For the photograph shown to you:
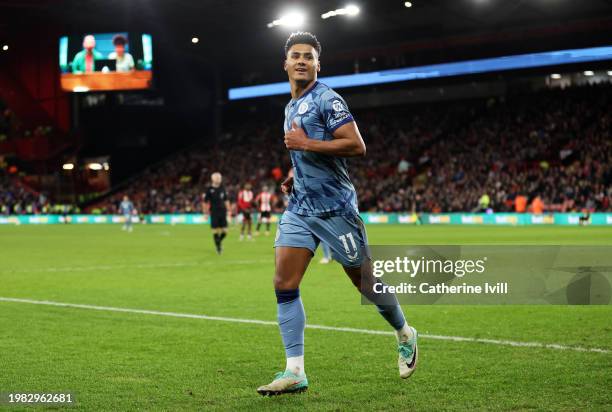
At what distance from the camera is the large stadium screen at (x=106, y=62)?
5078 cm

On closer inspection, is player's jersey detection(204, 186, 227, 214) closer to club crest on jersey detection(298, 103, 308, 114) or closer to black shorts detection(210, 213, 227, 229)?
black shorts detection(210, 213, 227, 229)

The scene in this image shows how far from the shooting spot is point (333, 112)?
19.7 ft

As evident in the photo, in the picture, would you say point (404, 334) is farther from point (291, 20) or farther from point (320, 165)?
point (291, 20)

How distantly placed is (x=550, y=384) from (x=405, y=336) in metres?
1.08

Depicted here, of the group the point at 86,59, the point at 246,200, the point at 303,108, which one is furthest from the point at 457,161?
the point at 303,108

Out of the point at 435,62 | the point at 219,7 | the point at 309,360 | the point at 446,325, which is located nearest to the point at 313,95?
the point at 309,360

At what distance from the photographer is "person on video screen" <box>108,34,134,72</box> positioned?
50.9 metres

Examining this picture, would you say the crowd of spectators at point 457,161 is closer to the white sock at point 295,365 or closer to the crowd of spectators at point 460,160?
the crowd of spectators at point 460,160

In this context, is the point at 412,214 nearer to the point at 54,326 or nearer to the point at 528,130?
the point at 528,130

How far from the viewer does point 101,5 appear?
50062 mm

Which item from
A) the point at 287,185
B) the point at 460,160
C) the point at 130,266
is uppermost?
the point at 460,160

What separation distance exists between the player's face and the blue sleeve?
221mm

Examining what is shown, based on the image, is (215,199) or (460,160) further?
(460,160)

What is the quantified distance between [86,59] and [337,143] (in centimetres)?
4808
